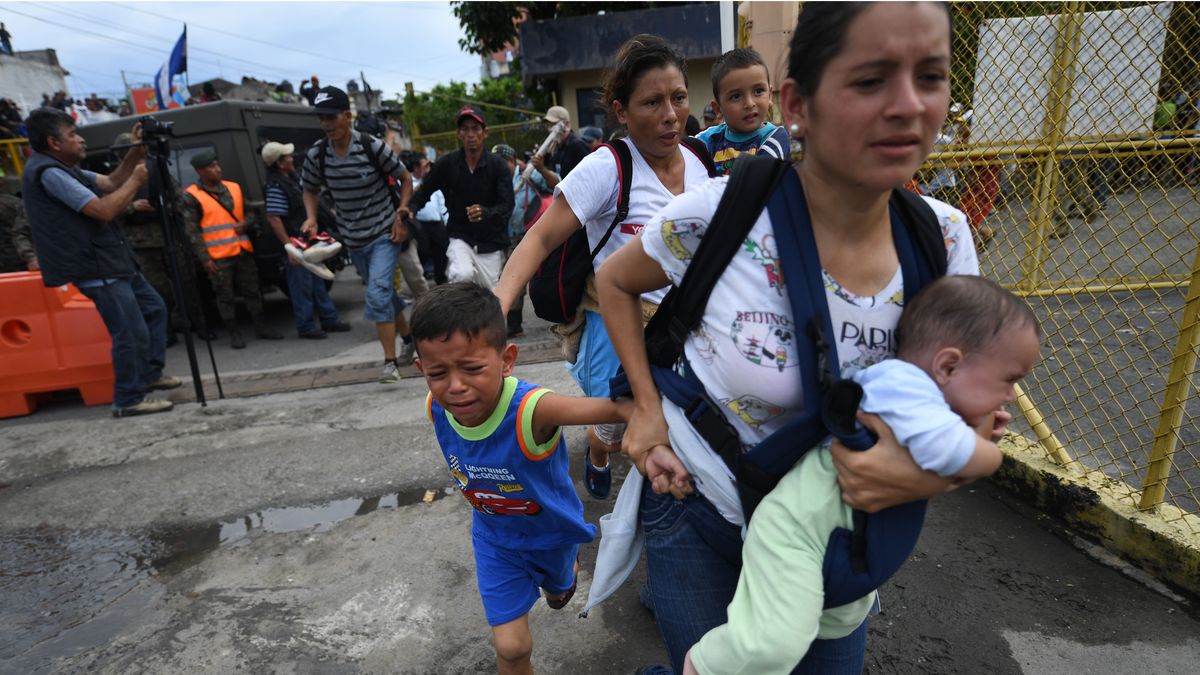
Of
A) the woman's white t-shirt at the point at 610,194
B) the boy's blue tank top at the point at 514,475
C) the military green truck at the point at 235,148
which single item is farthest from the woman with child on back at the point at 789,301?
the military green truck at the point at 235,148

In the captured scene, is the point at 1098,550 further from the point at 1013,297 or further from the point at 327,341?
the point at 327,341

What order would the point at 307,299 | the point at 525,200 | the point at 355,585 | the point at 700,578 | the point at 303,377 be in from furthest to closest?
the point at 307,299 < the point at 525,200 < the point at 303,377 < the point at 355,585 < the point at 700,578

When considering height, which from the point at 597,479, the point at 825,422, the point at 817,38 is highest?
the point at 817,38

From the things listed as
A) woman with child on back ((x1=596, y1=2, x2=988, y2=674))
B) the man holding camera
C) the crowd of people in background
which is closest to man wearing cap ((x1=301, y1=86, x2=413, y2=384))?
the man holding camera

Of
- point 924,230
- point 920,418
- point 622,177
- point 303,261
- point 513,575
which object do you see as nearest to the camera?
point 920,418

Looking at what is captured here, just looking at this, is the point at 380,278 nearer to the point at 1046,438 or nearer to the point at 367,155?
the point at 367,155

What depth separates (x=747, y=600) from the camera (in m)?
1.22

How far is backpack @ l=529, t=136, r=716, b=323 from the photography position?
2.44m

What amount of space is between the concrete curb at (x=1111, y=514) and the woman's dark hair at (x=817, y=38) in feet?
7.89

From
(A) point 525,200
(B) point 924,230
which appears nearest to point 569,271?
(B) point 924,230

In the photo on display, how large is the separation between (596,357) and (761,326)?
1397mm

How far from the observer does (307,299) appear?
23.8 ft

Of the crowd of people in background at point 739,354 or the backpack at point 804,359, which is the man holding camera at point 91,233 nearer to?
the crowd of people in background at point 739,354

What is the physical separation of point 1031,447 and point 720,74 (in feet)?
7.72
